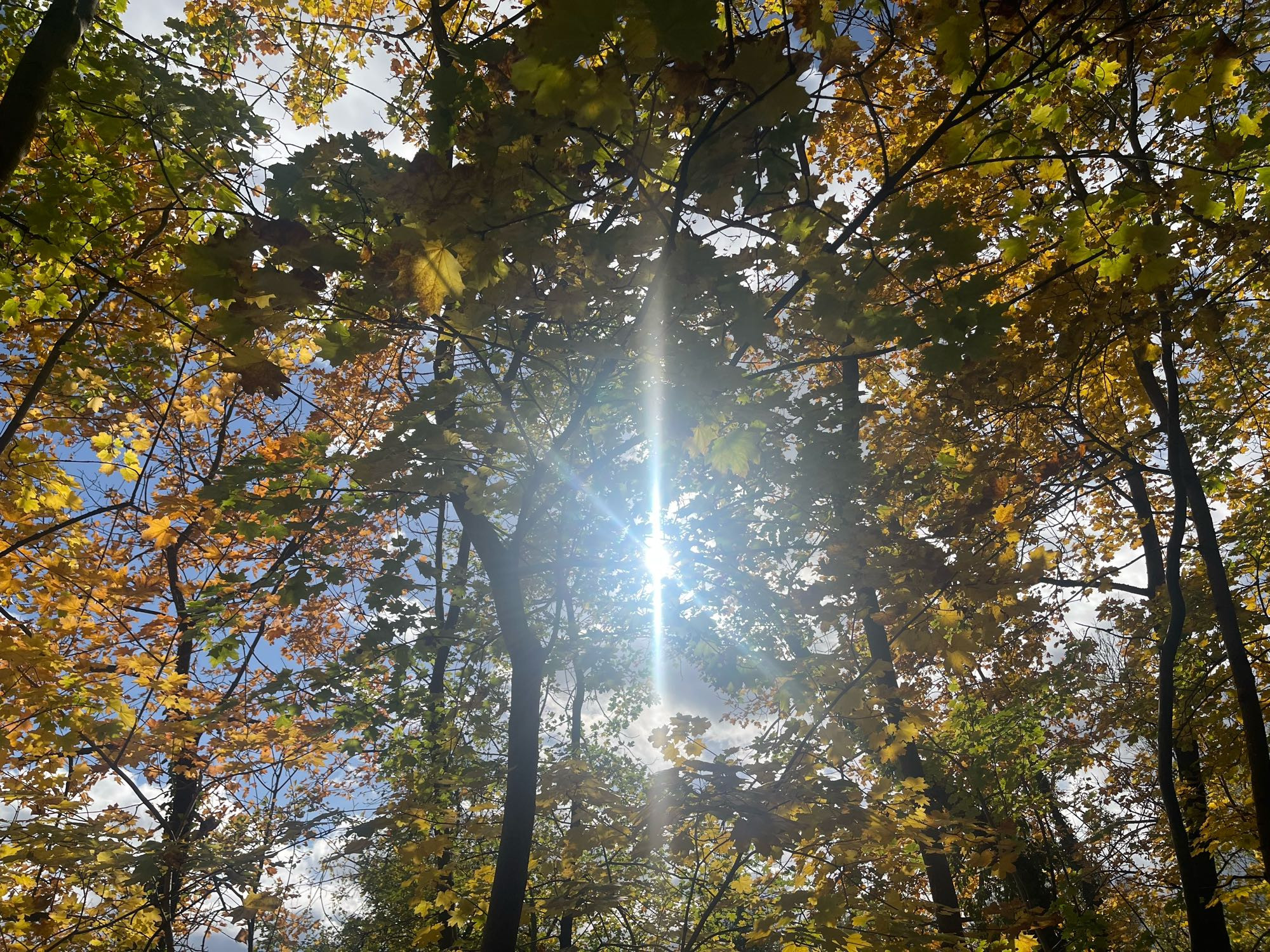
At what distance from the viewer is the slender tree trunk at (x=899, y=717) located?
364cm

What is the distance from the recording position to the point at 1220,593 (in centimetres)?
569

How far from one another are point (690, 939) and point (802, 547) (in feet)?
7.96

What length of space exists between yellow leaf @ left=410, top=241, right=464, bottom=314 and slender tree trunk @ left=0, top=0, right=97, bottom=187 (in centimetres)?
192

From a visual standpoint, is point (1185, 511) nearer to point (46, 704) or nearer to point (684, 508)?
point (684, 508)

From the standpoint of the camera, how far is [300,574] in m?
4.35

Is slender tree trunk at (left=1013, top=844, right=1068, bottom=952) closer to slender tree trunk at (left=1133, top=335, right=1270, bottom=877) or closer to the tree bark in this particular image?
the tree bark

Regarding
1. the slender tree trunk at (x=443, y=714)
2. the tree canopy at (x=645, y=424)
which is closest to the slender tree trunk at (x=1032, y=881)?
the tree canopy at (x=645, y=424)

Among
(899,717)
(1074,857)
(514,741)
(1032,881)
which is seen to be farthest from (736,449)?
(1032,881)

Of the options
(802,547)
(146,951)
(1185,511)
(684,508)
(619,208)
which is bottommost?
(146,951)

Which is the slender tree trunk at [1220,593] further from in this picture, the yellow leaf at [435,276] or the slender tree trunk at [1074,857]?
the yellow leaf at [435,276]

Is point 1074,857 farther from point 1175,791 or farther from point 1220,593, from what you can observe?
point 1220,593

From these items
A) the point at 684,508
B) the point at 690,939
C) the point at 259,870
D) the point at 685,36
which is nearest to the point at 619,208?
the point at 685,36

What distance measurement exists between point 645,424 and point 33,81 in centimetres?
292

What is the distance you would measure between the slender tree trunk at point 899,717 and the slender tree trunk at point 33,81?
12.9 feet
